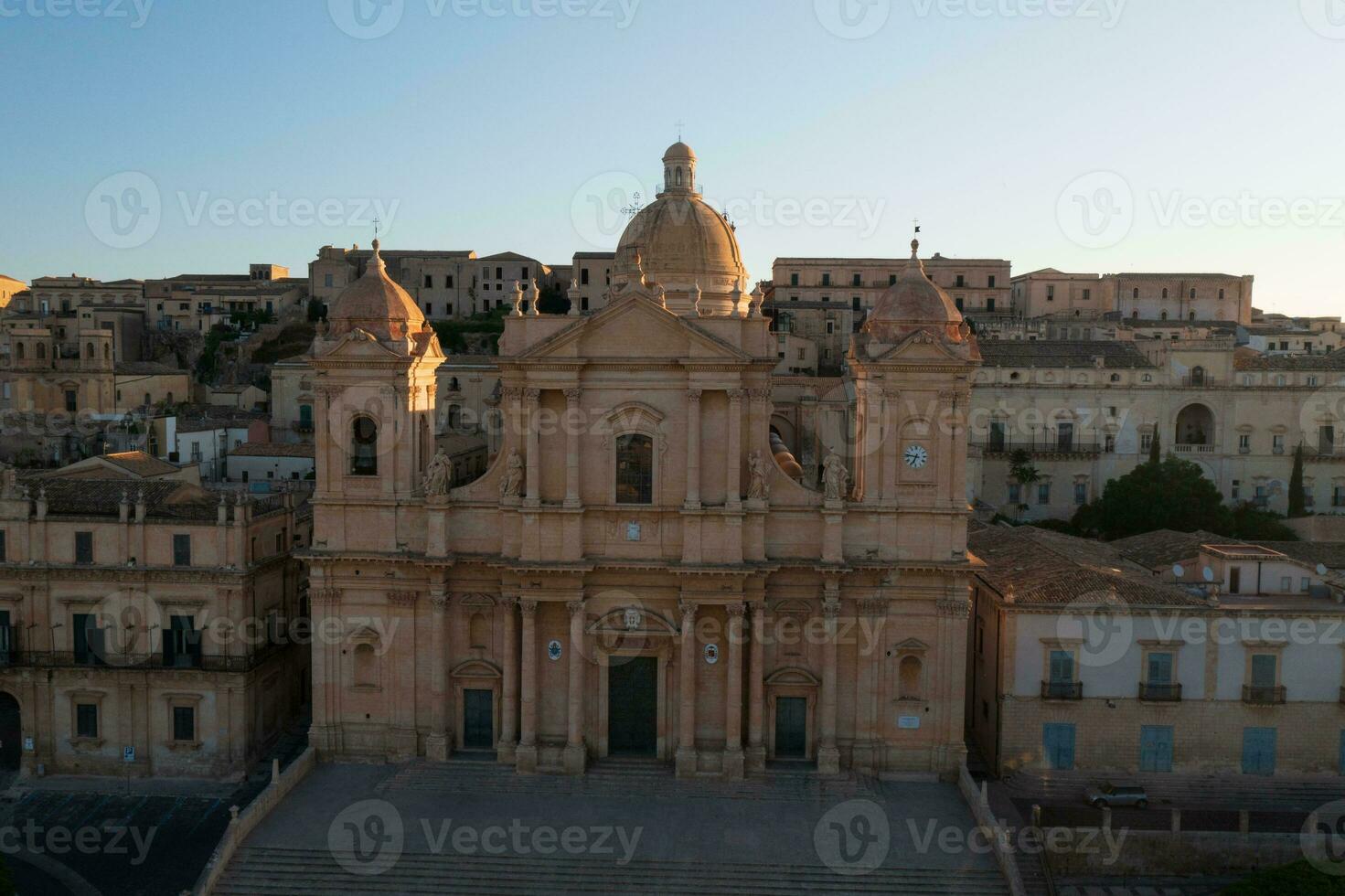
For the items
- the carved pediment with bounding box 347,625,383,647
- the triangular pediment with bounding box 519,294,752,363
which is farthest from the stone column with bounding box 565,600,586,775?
the triangular pediment with bounding box 519,294,752,363

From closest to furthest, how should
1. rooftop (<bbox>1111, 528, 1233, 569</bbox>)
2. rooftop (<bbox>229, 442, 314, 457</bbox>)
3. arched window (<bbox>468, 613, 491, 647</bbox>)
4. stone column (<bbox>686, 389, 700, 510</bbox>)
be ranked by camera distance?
stone column (<bbox>686, 389, 700, 510</bbox>) < arched window (<bbox>468, 613, 491, 647</bbox>) < rooftop (<bbox>1111, 528, 1233, 569</bbox>) < rooftop (<bbox>229, 442, 314, 457</bbox>)

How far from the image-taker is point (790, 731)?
3356cm

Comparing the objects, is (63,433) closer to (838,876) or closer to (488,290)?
(488,290)

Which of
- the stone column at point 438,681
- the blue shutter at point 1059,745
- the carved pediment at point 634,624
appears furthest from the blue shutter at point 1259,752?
the stone column at point 438,681

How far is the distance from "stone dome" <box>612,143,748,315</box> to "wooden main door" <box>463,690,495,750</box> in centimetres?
1407

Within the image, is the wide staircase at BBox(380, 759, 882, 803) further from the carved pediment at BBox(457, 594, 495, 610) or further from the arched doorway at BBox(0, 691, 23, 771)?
the arched doorway at BBox(0, 691, 23, 771)

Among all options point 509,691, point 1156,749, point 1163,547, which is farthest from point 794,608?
point 1163,547

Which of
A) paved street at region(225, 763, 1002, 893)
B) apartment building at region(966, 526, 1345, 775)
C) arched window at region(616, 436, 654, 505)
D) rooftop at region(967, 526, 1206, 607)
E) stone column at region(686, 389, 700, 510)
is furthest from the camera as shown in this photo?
rooftop at region(967, 526, 1206, 607)

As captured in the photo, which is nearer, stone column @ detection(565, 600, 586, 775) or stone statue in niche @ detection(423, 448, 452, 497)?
stone column @ detection(565, 600, 586, 775)

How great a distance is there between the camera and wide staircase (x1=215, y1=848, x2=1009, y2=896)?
2761 centimetres

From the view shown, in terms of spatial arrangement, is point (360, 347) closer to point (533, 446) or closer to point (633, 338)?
point (533, 446)

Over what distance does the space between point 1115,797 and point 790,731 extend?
28.7 ft

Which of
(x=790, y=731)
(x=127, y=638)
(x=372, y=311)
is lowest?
(x=790, y=731)

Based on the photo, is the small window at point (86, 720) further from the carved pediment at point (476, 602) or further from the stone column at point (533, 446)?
the stone column at point (533, 446)
